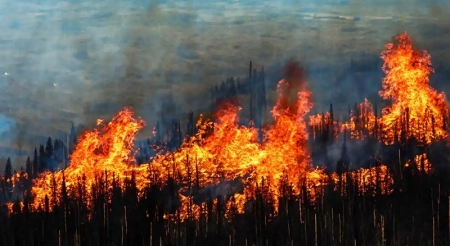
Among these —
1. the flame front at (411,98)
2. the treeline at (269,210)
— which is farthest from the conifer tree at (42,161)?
the flame front at (411,98)

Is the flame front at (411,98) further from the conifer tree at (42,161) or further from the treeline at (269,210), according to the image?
the conifer tree at (42,161)

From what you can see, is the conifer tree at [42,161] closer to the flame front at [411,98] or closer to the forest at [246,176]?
the forest at [246,176]

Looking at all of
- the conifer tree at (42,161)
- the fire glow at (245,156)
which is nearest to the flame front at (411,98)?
the fire glow at (245,156)

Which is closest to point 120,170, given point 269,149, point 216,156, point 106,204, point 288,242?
point 106,204

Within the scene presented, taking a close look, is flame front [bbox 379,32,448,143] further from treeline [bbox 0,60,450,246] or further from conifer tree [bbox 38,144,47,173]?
conifer tree [bbox 38,144,47,173]

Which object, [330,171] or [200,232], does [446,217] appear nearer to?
[330,171]

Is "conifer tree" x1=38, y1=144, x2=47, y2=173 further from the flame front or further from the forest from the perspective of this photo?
the flame front

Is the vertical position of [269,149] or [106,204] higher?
[269,149]

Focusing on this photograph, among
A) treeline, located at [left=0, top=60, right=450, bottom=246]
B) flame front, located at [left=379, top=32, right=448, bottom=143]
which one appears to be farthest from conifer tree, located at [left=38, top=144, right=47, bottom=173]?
flame front, located at [left=379, top=32, right=448, bottom=143]

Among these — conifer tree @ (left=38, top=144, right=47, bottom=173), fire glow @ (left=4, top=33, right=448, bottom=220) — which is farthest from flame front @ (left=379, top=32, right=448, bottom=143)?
conifer tree @ (left=38, top=144, right=47, bottom=173)

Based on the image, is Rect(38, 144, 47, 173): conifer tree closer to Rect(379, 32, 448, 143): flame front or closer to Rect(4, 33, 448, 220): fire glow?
Rect(4, 33, 448, 220): fire glow

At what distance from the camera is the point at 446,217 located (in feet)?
95.8

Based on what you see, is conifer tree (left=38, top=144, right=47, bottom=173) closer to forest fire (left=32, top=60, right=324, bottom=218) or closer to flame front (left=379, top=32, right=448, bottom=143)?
forest fire (left=32, top=60, right=324, bottom=218)

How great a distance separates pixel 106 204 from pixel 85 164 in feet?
7.54
